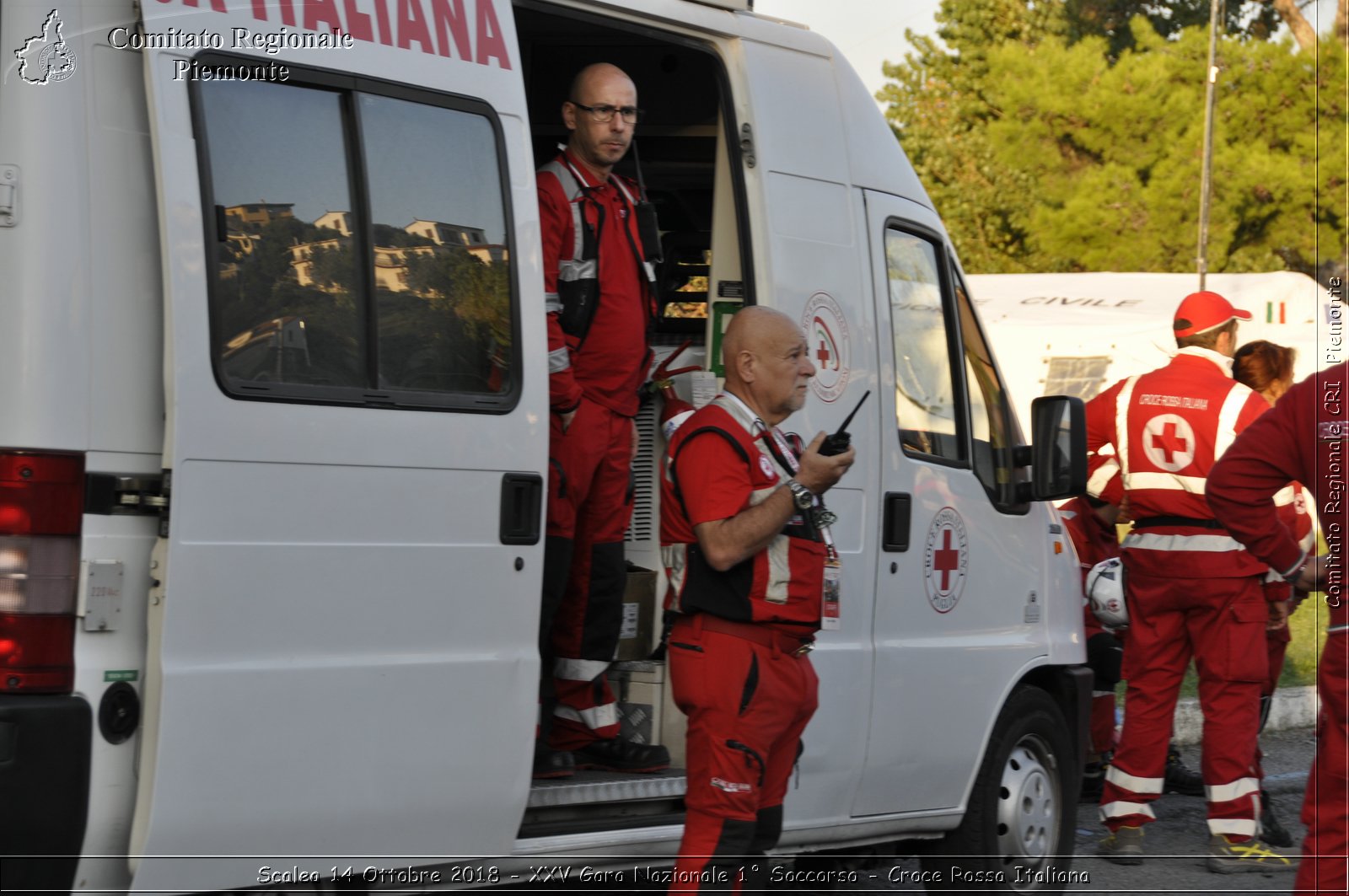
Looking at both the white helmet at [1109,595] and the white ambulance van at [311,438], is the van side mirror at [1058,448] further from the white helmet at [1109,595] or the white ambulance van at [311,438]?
the white helmet at [1109,595]

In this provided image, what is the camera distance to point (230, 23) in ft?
12.1

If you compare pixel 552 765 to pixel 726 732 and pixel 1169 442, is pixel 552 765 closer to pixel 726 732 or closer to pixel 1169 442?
pixel 726 732

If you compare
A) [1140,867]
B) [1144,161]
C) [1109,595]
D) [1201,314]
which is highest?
[1144,161]

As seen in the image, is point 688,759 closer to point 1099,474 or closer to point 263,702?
point 263,702

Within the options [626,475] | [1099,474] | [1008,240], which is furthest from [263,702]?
[1008,240]

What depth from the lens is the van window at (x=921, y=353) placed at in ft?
18.1

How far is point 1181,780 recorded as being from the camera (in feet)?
27.3

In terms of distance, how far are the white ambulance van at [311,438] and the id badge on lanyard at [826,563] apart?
567mm

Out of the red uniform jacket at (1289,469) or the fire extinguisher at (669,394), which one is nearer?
the red uniform jacket at (1289,469)

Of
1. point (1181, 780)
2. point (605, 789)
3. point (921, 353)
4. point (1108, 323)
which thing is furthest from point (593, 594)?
point (1108, 323)

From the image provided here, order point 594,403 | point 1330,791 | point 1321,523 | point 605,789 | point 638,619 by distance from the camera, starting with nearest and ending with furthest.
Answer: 1. point 1330,791
2. point 1321,523
3. point 605,789
4. point 594,403
5. point 638,619

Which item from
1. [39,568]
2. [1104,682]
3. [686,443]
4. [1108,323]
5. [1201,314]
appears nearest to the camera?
[39,568]

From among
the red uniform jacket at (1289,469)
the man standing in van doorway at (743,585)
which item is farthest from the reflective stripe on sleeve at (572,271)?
the red uniform jacket at (1289,469)

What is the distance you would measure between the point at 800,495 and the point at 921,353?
1.60 m
